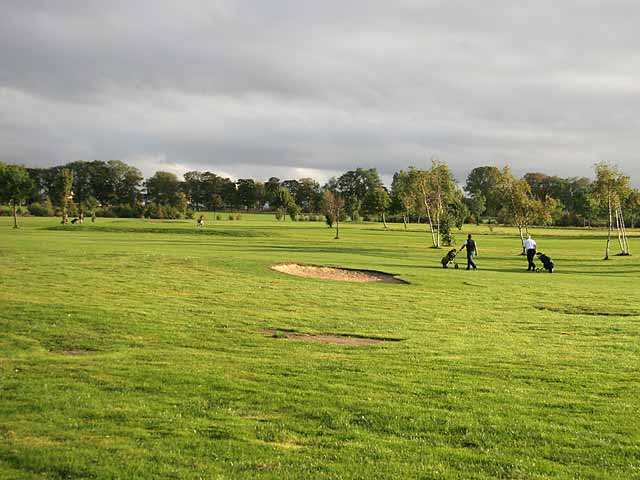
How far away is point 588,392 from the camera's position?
36.7ft

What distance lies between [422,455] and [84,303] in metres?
14.0

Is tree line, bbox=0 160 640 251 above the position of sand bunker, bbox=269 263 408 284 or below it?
above

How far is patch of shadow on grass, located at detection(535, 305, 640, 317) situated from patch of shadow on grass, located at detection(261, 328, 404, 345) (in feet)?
30.3

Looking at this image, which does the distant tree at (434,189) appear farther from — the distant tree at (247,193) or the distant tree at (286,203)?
the distant tree at (247,193)

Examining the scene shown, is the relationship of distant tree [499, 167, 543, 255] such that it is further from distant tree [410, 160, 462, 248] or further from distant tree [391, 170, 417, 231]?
distant tree [391, 170, 417, 231]

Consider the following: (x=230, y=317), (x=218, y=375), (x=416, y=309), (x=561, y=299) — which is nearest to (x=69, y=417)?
(x=218, y=375)

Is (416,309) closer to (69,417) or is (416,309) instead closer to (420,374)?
(420,374)

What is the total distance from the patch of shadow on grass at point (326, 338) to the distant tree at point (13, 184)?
7614 cm

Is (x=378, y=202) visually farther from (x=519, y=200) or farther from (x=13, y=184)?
(x=13, y=184)

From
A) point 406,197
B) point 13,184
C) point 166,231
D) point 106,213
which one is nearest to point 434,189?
point 406,197

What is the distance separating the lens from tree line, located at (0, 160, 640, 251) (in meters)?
63.9

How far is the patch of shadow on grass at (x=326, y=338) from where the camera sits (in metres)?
15.7

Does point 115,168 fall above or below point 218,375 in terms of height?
above

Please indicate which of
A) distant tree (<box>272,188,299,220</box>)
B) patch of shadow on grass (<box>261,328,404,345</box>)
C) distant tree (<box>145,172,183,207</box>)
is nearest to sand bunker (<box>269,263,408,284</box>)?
patch of shadow on grass (<box>261,328,404,345</box>)
